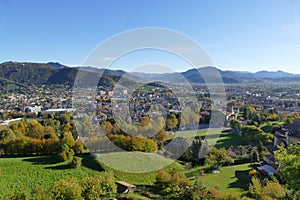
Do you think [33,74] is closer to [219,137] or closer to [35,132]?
[35,132]

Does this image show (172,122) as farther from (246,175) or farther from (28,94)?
(28,94)

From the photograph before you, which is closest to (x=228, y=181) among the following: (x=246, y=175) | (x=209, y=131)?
(x=246, y=175)

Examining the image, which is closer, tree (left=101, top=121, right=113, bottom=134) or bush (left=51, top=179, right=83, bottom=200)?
bush (left=51, top=179, right=83, bottom=200)

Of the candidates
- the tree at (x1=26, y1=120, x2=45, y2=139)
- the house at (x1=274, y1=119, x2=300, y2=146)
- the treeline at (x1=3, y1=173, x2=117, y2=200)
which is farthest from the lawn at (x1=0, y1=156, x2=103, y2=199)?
the house at (x1=274, y1=119, x2=300, y2=146)

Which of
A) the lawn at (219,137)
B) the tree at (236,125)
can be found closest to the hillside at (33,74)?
the tree at (236,125)

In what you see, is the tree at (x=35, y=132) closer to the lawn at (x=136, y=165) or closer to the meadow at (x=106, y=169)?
the meadow at (x=106, y=169)

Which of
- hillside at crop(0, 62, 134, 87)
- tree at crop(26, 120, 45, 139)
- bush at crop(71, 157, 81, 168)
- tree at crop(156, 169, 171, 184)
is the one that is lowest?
tree at crop(156, 169, 171, 184)

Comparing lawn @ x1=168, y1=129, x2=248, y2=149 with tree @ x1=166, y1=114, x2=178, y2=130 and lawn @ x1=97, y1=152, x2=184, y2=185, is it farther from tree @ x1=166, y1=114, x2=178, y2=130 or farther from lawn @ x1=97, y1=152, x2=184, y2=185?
lawn @ x1=97, y1=152, x2=184, y2=185
